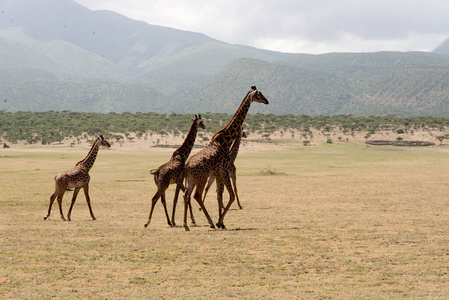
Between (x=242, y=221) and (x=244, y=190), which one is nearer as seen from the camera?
(x=242, y=221)

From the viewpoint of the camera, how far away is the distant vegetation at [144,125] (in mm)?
83875

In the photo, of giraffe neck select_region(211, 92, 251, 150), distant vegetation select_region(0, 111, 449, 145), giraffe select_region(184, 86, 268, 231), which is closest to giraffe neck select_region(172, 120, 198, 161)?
giraffe select_region(184, 86, 268, 231)

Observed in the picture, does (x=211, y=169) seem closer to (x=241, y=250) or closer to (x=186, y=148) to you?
(x=186, y=148)

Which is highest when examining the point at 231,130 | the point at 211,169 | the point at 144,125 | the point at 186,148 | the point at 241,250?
the point at 144,125

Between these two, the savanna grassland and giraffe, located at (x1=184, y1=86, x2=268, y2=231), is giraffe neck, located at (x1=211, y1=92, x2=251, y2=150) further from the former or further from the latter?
the savanna grassland

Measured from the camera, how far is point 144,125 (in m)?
92.4

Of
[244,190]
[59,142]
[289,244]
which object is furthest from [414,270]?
[59,142]

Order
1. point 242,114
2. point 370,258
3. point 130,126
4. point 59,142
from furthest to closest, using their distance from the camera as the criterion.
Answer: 1. point 130,126
2. point 59,142
3. point 242,114
4. point 370,258

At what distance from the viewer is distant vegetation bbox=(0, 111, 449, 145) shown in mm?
83875

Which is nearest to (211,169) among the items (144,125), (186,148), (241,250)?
(186,148)

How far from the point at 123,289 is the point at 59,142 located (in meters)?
73.2

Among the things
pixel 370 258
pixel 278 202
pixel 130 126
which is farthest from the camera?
pixel 130 126

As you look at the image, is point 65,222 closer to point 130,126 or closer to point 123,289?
point 123,289

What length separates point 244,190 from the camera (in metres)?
25.5
